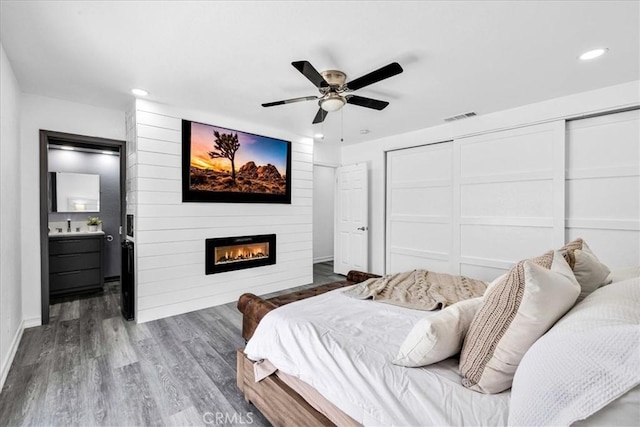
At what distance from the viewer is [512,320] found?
1042 millimetres

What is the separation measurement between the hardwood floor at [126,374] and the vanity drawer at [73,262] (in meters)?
0.88

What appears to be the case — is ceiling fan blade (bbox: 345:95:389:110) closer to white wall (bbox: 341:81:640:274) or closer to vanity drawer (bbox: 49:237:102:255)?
white wall (bbox: 341:81:640:274)

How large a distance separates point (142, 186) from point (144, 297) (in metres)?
1.28

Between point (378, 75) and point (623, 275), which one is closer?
point (623, 275)

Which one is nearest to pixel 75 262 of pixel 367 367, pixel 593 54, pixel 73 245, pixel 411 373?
pixel 73 245

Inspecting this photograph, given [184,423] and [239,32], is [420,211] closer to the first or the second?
[239,32]

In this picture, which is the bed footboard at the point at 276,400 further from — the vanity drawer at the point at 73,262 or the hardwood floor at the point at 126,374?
the vanity drawer at the point at 73,262

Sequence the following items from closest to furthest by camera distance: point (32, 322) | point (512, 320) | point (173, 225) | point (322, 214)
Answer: point (512, 320)
point (32, 322)
point (173, 225)
point (322, 214)

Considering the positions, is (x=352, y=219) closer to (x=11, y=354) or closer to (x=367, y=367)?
(x=367, y=367)

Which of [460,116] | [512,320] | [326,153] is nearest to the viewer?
[512,320]

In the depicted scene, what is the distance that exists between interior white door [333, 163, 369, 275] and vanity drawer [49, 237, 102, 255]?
4001mm

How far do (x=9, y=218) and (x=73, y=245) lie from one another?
6.28ft

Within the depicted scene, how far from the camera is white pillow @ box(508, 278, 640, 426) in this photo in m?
0.69

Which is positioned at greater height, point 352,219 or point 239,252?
point 352,219
